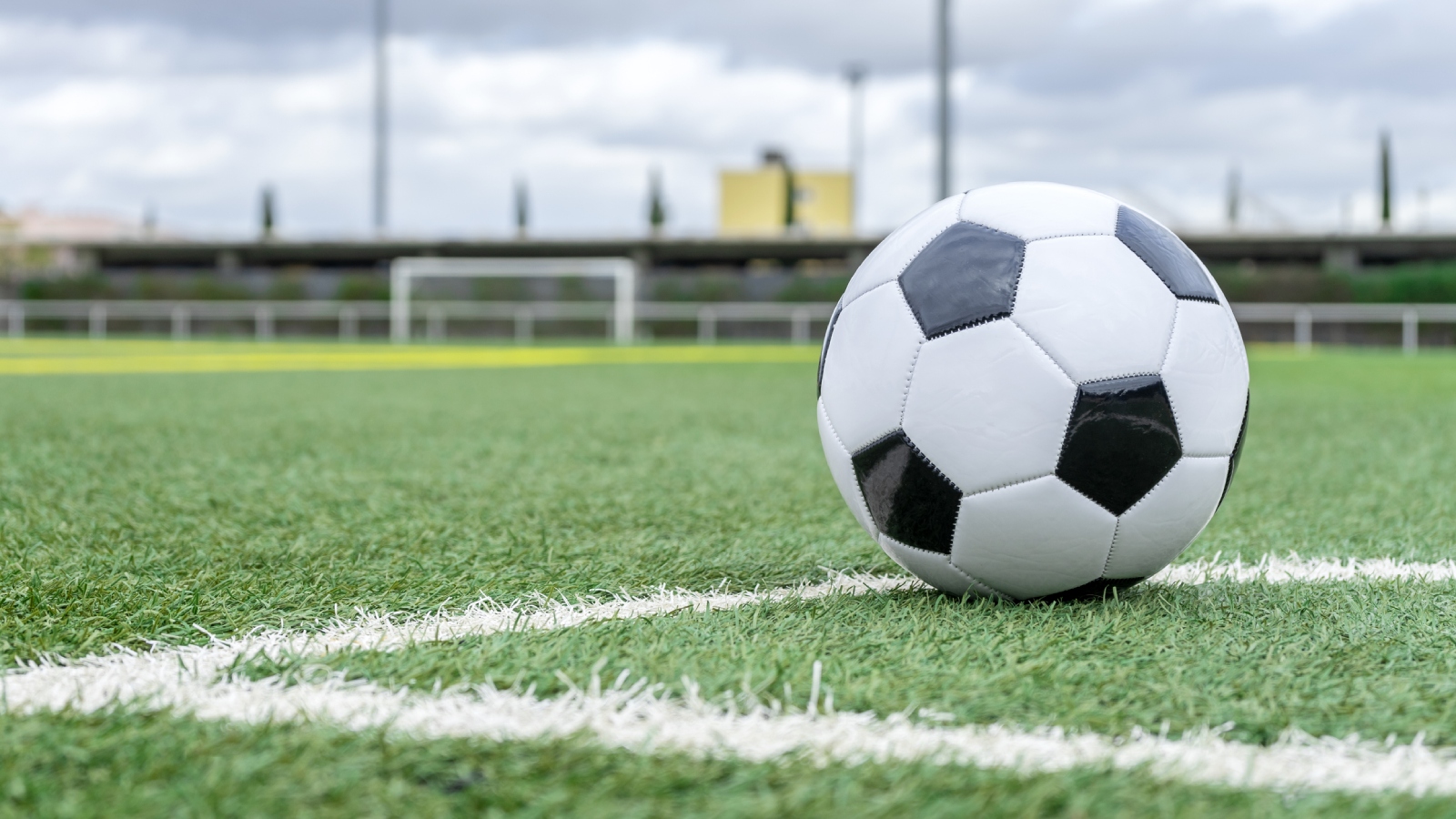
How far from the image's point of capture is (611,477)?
417 cm

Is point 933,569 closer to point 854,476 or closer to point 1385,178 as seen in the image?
point 854,476

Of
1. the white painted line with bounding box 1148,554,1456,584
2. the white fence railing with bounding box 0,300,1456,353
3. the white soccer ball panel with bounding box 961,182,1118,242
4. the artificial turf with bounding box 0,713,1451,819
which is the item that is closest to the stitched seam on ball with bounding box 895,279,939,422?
the white soccer ball panel with bounding box 961,182,1118,242

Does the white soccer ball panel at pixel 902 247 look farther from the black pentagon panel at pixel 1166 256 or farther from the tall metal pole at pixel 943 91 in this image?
the tall metal pole at pixel 943 91

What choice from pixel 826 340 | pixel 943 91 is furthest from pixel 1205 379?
pixel 943 91

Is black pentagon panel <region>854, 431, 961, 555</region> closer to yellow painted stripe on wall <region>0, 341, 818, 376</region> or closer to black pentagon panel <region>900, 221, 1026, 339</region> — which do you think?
black pentagon panel <region>900, 221, 1026, 339</region>

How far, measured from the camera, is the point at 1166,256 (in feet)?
7.41

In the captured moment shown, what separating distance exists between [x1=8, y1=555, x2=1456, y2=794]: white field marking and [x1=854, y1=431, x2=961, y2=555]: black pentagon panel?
72 centimetres

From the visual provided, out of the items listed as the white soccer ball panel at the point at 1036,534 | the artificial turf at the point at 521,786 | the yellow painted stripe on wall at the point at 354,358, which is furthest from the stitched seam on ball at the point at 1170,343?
the yellow painted stripe on wall at the point at 354,358

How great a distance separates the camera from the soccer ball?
2.10 metres

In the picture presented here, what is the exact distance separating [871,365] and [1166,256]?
591 mm

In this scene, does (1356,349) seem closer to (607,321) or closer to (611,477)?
(607,321)

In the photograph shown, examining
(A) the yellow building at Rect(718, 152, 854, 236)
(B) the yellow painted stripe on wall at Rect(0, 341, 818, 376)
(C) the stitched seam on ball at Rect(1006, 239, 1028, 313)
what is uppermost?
(A) the yellow building at Rect(718, 152, 854, 236)

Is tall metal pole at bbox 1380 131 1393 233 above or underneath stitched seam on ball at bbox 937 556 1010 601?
above

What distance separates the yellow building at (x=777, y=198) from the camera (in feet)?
208
